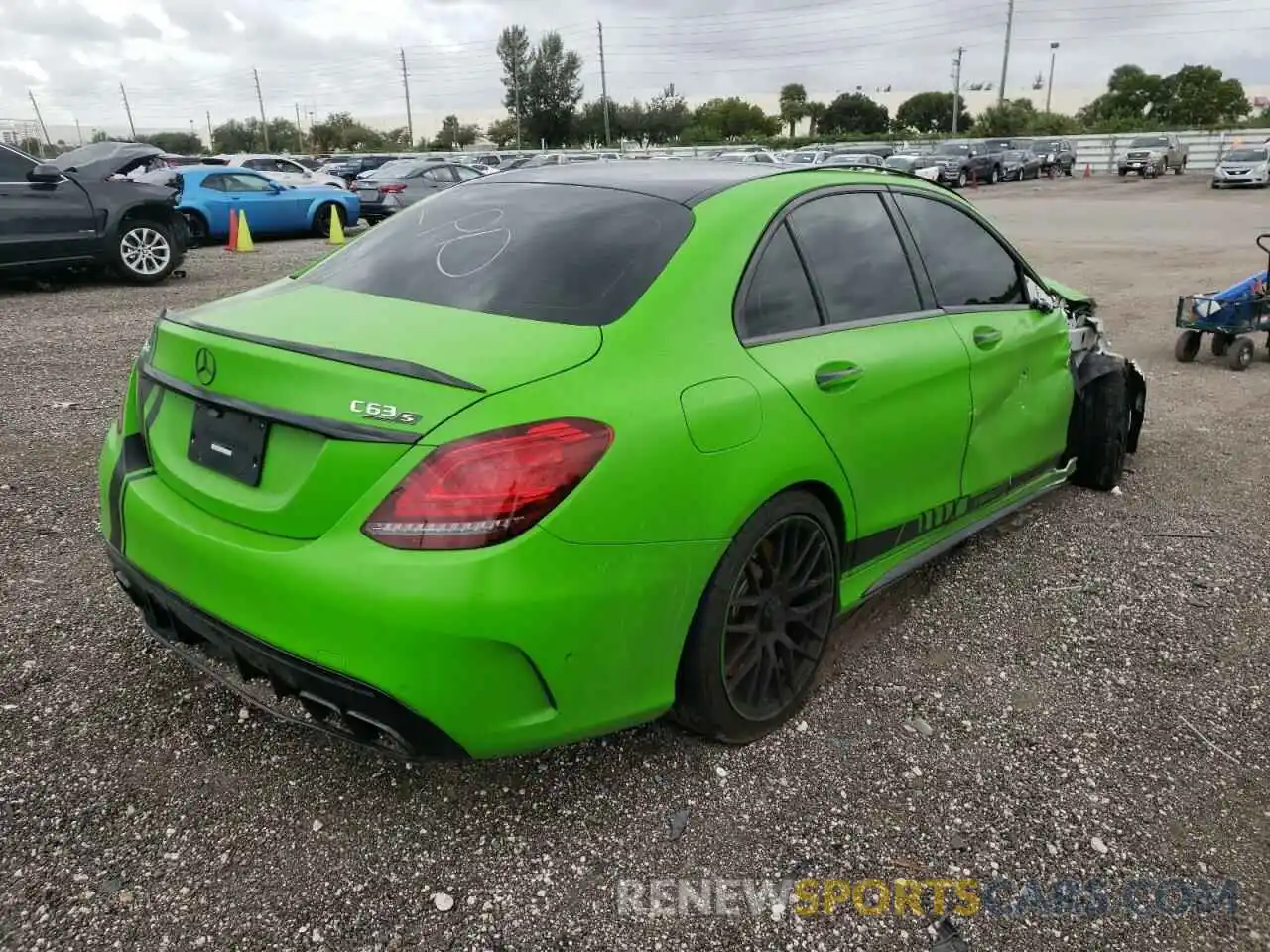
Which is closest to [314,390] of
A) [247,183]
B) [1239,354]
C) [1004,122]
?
[1239,354]

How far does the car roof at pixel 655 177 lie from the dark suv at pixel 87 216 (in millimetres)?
8578

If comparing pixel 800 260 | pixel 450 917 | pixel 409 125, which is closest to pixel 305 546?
pixel 450 917

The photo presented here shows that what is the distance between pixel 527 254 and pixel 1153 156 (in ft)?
151

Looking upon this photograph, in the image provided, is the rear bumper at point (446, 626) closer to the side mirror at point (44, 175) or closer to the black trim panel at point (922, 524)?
the black trim panel at point (922, 524)

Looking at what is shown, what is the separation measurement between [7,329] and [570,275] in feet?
26.9

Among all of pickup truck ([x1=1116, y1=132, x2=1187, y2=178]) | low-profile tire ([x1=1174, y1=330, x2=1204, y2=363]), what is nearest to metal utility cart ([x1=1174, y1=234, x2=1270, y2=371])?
low-profile tire ([x1=1174, y1=330, x2=1204, y2=363])

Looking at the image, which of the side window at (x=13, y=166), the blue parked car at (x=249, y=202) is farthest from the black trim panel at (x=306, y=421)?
the blue parked car at (x=249, y=202)

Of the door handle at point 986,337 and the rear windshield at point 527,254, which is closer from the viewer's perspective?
the rear windshield at point 527,254

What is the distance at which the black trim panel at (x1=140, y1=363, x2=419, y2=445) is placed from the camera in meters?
2.10

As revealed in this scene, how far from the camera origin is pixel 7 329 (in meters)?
8.72

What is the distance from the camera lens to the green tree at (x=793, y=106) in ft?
288

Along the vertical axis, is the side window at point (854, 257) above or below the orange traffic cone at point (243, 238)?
above

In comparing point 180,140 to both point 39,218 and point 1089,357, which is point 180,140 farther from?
point 1089,357

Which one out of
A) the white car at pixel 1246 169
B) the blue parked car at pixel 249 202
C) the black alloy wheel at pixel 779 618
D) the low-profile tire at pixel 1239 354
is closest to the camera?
the black alloy wheel at pixel 779 618
